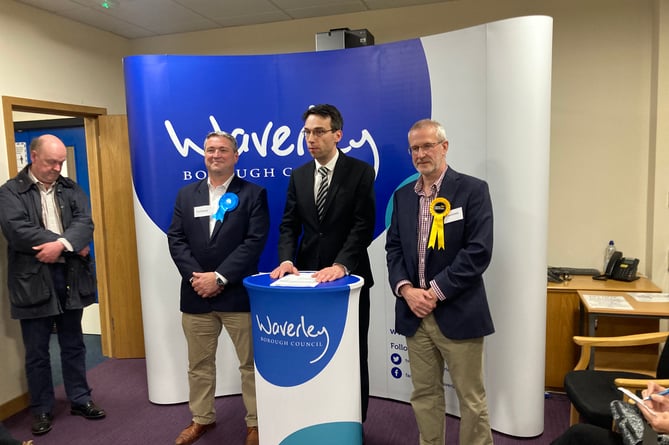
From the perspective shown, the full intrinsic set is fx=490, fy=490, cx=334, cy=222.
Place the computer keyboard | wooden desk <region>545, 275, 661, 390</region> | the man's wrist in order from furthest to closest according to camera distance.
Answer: the computer keyboard → wooden desk <region>545, 275, 661, 390</region> → the man's wrist

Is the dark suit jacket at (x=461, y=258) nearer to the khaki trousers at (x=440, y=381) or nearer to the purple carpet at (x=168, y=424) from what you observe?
the khaki trousers at (x=440, y=381)

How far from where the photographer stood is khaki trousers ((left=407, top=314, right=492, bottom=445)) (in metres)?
2.28

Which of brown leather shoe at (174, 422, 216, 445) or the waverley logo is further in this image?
brown leather shoe at (174, 422, 216, 445)

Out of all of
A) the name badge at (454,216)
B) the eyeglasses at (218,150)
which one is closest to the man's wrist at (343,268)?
the name badge at (454,216)

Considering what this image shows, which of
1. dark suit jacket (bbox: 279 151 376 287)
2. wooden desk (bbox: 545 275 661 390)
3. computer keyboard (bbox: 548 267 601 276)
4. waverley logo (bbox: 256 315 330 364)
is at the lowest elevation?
wooden desk (bbox: 545 275 661 390)

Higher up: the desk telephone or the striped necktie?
the striped necktie

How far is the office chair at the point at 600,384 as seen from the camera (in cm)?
209

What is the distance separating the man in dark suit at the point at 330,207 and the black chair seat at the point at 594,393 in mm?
1066

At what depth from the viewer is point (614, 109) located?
3.70 m

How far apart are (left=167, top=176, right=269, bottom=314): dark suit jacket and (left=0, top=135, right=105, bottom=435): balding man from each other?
90 centimetres

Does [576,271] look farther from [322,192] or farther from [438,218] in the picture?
[322,192]

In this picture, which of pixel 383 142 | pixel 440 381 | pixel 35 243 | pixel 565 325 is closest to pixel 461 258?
pixel 440 381

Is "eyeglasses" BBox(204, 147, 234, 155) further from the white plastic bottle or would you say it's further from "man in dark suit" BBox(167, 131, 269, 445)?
the white plastic bottle

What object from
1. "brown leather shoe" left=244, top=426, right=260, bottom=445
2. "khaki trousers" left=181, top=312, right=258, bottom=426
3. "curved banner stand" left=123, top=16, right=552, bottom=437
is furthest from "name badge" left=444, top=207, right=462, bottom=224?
"brown leather shoe" left=244, top=426, right=260, bottom=445
